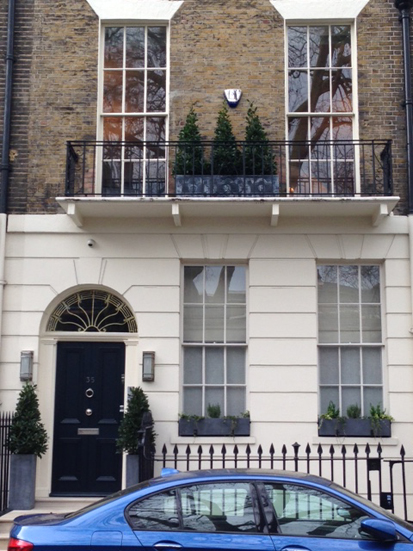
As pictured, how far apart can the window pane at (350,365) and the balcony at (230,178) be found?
202 cm

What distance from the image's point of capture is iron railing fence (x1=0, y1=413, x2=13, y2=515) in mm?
9938

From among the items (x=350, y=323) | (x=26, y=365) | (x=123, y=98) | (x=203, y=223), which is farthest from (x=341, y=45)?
(x=26, y=365)

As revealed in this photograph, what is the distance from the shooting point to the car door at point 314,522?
5504mm

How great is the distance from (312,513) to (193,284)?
5.89 m

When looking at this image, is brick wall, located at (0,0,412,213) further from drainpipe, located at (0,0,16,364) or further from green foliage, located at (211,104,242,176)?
Result: green foliage, located at (211,104,242,176)

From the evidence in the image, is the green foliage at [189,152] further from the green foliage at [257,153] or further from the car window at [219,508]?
the car window at [219,508]

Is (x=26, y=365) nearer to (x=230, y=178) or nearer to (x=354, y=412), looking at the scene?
(x=230, y=178)

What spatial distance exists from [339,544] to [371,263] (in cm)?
623

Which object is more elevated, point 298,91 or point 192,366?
point 298,91

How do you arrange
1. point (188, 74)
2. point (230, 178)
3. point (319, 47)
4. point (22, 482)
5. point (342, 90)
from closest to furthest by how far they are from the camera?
point (22, 482) < point (230, 178) < point (188, 74) < point (342, 90) < point (319, 47)

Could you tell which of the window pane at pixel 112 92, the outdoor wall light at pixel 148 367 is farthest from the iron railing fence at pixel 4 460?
the window pane at pixel 112 92

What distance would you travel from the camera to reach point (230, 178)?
1072 centimetres

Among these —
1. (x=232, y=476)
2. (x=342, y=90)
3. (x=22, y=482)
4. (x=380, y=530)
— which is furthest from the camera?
(x=342, y=90)

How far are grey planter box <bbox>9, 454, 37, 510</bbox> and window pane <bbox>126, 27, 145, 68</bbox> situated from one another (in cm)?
636
